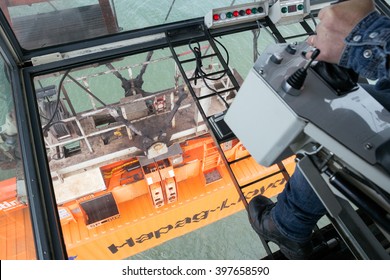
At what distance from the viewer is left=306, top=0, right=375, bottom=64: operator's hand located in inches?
30.7

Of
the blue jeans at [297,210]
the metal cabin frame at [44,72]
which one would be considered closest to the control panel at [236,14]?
the metal cabin frame at [44,72]

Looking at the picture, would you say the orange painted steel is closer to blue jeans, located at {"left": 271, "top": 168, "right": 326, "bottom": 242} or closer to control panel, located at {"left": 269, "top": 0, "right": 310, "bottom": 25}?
control panel, located at {"left": 269, "top": 0, "right": 310, "bottom": 25}

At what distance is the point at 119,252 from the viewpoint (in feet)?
10.0

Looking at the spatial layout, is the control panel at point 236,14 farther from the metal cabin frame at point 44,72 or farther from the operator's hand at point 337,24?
the operator's hand at point 337,24

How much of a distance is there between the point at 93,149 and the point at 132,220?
0.83 metres

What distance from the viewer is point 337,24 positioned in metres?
0.80

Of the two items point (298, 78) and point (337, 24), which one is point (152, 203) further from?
point (337, 24)

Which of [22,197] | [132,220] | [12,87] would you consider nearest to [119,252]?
[132,220]

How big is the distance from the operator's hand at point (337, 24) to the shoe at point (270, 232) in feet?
2.56

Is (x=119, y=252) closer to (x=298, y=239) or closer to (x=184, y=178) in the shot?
(x=184, y=178)

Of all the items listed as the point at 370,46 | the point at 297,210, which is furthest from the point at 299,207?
the point at 370,46

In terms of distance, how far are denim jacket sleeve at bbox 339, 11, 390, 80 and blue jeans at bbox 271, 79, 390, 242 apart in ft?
0.98

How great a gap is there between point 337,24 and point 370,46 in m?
0.12

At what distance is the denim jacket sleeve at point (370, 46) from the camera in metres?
0.71
